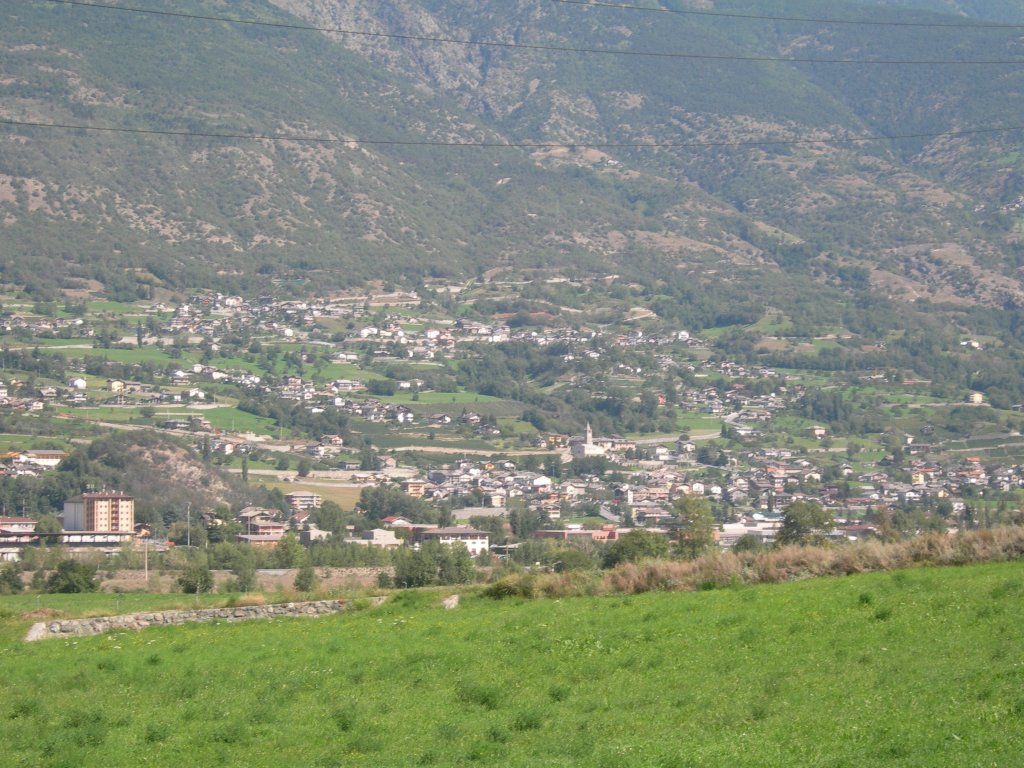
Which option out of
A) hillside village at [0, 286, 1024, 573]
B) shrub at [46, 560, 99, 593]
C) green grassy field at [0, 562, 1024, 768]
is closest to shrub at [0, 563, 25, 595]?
shrub at [46, 560, 99, 593]

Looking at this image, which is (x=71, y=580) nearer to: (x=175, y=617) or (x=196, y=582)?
(x=196, y=582)

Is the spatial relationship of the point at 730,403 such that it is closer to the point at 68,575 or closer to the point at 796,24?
the point at 68,575

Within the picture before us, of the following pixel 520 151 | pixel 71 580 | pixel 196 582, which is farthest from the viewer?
pixel 520 151

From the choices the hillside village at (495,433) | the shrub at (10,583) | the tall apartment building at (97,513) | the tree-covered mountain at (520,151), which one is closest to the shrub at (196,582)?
the shrub at (10,583)

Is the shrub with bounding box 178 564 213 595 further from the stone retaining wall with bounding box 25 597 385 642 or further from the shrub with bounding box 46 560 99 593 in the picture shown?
the stone retaining wall with bounding box 25 597 385 642

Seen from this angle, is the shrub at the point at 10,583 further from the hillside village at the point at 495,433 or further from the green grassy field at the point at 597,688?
the hillside village at the point at 495,433

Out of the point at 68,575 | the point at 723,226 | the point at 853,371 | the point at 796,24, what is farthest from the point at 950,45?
the point at 68,575

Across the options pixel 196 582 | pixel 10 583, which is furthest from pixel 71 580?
pixel 196 582
